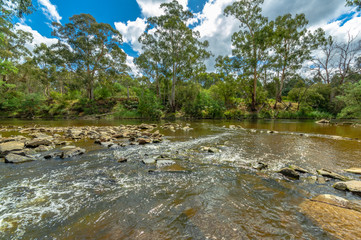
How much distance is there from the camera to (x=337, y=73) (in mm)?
22672

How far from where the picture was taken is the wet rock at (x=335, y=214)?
145 cm

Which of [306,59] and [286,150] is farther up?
[306,59]

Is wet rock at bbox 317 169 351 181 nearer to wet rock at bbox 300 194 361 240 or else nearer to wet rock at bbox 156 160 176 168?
wet rock at bbox 300 194 361 240

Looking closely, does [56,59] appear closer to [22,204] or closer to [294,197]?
[22,204]

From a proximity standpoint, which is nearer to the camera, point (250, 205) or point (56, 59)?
point (250, 205)

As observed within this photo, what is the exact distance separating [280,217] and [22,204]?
128 inches

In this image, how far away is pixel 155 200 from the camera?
2078mm

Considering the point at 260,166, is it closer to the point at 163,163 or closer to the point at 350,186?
the point at 350,186

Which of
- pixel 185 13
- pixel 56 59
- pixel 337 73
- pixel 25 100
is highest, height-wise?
pixel 185 13

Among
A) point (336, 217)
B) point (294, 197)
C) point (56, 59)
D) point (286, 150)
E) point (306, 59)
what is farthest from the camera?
point (56, 59)

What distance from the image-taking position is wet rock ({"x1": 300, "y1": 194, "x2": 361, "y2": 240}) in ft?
4.75

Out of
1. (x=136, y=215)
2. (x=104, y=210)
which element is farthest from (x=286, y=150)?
(x=104, y=210)

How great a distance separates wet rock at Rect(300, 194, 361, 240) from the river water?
11 centimetres

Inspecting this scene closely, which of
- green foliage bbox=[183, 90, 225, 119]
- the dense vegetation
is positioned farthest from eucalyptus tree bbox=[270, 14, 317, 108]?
green foliage bbox=[183, 90, 225, 119]
